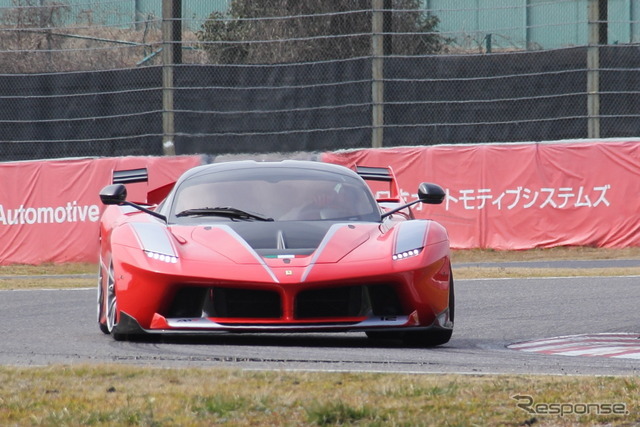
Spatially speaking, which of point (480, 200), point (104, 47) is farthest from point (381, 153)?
point (104, 47)

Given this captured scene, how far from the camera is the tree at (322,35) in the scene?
21062 millimetres

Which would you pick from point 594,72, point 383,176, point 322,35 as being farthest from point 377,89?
point 383,176

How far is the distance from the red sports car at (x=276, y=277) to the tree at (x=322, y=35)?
12708 millimetres

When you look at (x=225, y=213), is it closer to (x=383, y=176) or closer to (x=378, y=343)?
(x=378, y=343)

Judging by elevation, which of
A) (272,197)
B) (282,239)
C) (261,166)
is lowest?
(282,239)

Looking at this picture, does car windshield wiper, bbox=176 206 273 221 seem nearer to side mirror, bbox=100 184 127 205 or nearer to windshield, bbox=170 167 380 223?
windshield, bbox=170 167 380 223

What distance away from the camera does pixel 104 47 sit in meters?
21.7

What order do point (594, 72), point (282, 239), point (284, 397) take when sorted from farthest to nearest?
point (594, 72)
point (282, 239)
point (284, 397)

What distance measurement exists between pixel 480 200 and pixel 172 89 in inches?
206

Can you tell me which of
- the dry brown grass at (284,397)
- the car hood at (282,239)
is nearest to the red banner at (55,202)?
the car hood at (282,239)

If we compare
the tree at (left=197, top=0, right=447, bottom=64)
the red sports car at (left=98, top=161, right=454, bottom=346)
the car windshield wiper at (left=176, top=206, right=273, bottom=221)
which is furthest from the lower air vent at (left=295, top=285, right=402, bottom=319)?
the tree at (left=197, top=0, right=447, bottom=64)

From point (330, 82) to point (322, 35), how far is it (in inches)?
30.8

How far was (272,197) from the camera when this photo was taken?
8.56m

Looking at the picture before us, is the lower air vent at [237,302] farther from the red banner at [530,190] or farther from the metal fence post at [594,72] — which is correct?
the metal fence post at [594,72]
